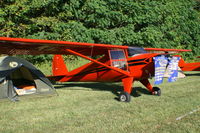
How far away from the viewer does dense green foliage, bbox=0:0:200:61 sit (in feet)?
45.5

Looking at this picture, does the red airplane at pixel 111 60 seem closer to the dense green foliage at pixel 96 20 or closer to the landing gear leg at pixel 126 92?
the landing gear leg at pixel 126 92

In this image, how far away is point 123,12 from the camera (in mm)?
17078

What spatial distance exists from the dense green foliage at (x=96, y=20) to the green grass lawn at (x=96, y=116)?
8747 mm

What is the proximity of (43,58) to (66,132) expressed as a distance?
437 inches

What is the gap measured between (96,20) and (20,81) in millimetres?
8883

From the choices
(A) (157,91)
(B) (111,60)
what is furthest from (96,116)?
(A) (157,91)

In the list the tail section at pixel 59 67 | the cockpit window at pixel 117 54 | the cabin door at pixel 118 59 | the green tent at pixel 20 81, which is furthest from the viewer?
the tail section at pixel 59 67

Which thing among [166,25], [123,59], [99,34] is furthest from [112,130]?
[166,25]

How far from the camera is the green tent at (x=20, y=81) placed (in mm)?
6195

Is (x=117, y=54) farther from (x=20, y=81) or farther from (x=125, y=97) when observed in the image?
(x=20, y=81)

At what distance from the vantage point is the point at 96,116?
15.0 feet

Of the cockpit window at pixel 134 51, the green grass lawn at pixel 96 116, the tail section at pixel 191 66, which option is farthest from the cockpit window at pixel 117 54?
the tail section at pixel 191 66

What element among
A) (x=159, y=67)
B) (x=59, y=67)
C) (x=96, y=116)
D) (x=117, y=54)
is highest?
(x=117, y=54)

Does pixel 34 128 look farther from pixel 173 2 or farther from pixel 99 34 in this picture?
pixel 173 2
